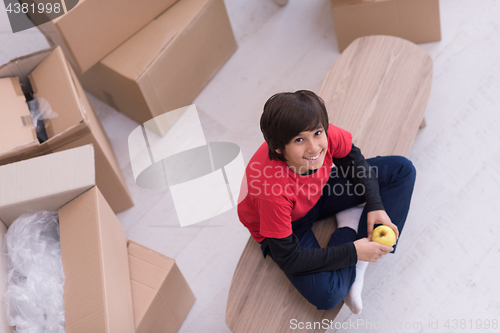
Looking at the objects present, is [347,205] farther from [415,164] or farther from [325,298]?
[415,164]

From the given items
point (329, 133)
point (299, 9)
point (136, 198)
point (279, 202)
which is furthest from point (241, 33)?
point (279, 202)

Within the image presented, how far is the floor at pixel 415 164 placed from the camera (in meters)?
1.42

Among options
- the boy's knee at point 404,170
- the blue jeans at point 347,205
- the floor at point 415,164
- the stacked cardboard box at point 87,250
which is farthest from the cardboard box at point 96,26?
the boy's knee at point 404,170

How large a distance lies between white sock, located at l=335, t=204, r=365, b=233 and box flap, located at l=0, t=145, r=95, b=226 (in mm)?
704

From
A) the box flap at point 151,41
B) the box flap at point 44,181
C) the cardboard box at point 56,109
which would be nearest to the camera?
the box flap at point 44,181

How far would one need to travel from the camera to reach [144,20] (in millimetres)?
1740

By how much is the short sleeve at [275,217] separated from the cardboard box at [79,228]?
40cm

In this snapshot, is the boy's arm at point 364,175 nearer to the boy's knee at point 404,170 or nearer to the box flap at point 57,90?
the boy's knee at point 404,170

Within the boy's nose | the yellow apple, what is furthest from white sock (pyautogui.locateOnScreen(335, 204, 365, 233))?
the boy's nose

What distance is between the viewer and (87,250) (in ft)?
3.59

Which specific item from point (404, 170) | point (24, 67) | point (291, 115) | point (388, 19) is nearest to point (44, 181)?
point (24, 67)

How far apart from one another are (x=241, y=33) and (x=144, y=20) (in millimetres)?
523

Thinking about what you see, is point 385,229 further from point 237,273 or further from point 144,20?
point 144,20

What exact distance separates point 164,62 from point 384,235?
3.37 feet
